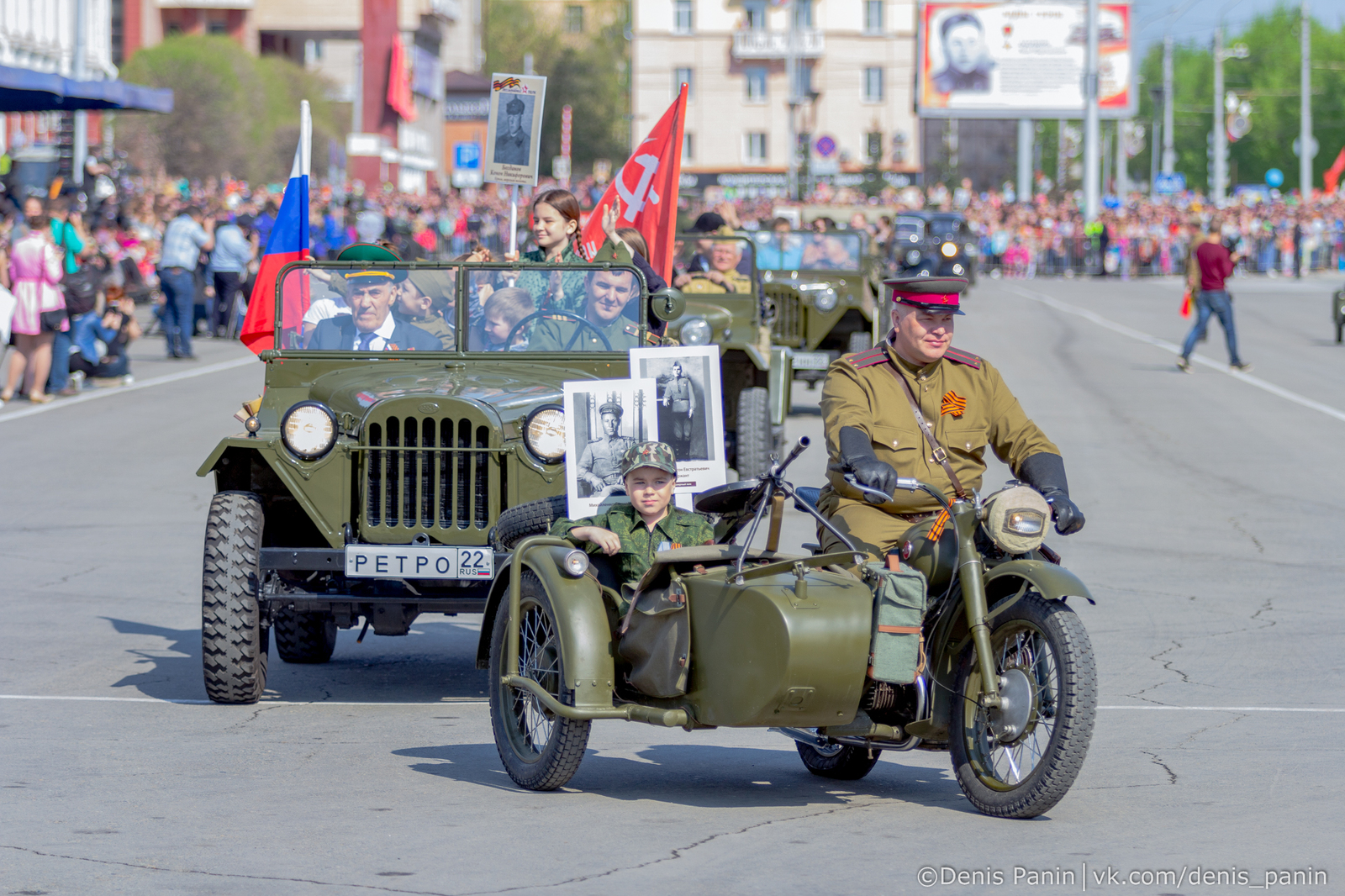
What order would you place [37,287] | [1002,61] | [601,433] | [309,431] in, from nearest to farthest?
[601,433]
[309,431]
[37,287]
[1002,61]

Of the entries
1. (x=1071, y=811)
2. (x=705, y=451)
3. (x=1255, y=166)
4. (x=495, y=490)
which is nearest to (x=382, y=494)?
(x=495, y=490)

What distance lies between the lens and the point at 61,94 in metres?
23.1

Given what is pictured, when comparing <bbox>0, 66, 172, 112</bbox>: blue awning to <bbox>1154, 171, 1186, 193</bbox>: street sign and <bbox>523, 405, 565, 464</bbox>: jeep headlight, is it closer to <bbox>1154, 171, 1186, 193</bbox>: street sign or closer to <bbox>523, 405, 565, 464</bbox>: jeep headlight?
<bbox>523, 405, 565, 464</bbox>: jeep headlight

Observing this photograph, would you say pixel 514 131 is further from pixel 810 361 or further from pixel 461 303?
pixel 810 361

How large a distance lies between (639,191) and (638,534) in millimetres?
5880

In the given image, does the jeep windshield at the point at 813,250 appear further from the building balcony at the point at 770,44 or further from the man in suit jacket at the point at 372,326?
the building balcony at the point at 770,44

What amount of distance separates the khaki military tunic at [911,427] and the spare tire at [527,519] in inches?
46.2

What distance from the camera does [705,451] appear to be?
7.32 m

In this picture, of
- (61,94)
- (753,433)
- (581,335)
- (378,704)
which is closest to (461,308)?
(581,335)

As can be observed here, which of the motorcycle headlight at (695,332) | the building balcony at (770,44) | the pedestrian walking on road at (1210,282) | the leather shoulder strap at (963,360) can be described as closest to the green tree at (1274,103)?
the building balcony at (770,44)

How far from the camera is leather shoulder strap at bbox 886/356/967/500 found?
19.7 ft

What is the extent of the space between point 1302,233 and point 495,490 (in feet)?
161

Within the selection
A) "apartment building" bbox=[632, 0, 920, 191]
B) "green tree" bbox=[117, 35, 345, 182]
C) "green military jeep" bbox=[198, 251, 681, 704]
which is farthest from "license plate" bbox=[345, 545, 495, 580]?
"apartment building" bbox=[632, 0, 920, 191]

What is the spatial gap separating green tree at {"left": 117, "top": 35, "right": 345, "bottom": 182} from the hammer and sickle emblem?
40.3 meters
